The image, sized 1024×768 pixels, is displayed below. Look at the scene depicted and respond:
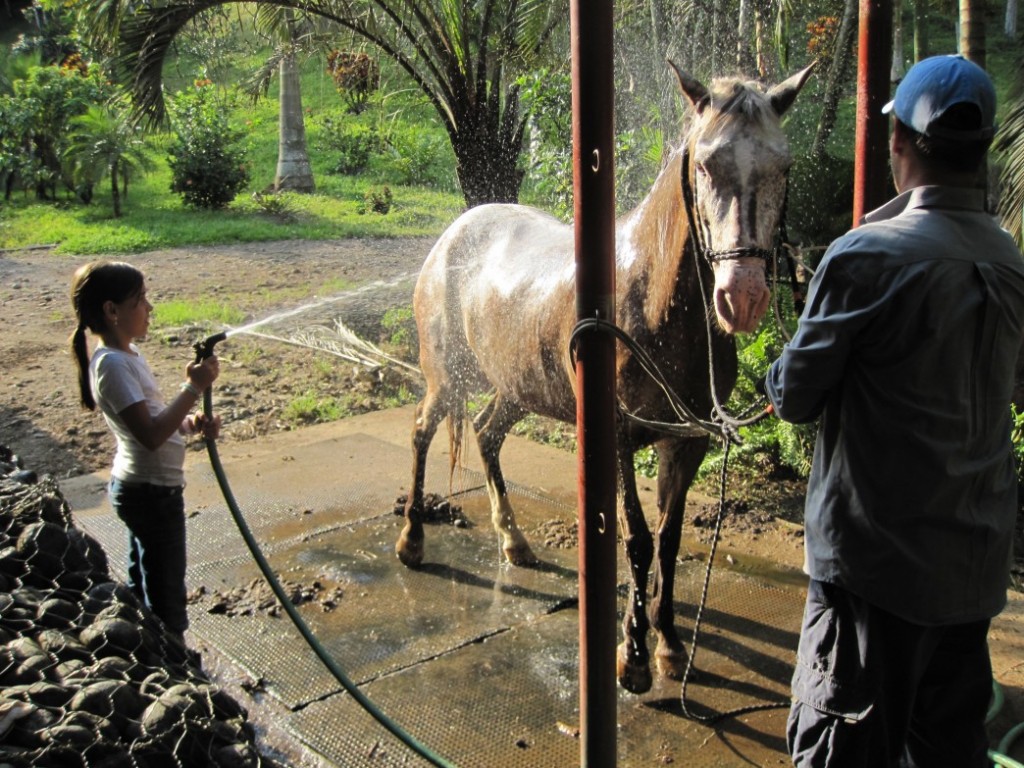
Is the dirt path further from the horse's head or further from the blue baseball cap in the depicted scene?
the blue baseball cap

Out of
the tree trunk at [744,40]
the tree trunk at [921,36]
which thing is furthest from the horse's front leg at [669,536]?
the tree trunk at [921,36]

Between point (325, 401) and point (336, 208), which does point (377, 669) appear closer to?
point (325, 401)

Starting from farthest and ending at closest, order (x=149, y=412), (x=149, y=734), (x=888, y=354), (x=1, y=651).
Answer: (x=149, y=412) → (x=1, y=651) → (x=149, y=734) → (x=888, y=354)

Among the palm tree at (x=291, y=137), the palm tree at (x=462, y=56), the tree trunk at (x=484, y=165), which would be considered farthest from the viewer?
the palm tree at (x=291, y=137)

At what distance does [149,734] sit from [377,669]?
5.22 feet

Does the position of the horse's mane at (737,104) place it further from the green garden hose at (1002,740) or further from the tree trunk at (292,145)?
the tree trunk at (292,145)

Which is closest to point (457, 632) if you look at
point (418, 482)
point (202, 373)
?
point (418, 482)

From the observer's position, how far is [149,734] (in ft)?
7.61

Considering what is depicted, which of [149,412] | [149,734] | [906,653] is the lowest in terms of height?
[149,734]

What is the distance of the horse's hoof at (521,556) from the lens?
481 centimetres

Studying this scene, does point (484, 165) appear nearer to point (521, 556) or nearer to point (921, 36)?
point (521, 556)

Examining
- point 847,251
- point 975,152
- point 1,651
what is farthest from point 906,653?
point 1,651

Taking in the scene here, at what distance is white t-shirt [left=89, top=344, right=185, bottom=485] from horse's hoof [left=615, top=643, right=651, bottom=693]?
1839 millimetres

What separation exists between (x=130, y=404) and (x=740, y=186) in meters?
2.09
